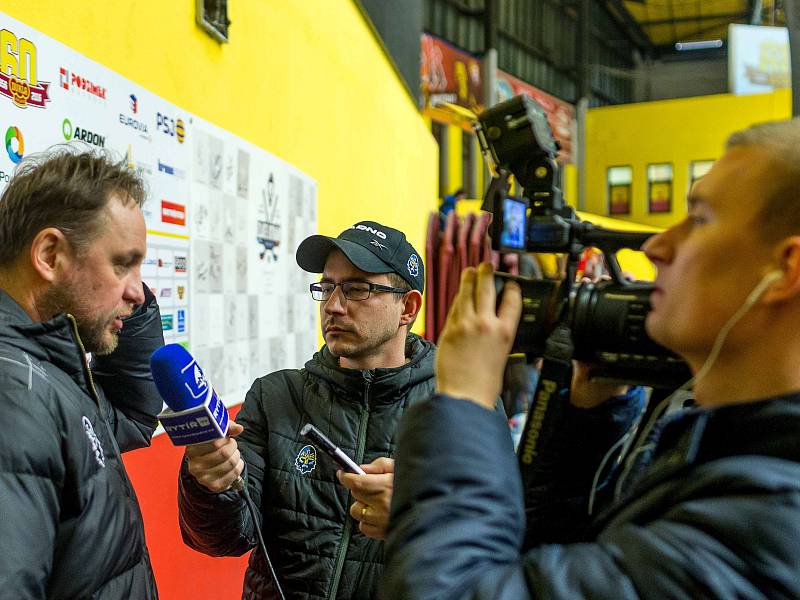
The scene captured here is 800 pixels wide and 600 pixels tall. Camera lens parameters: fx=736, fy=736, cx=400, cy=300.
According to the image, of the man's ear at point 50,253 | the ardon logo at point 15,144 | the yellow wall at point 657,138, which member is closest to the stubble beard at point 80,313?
the man's ear at point 50,253

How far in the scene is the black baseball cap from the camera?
1665 millimetres

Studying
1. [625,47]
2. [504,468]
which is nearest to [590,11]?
[625,47]

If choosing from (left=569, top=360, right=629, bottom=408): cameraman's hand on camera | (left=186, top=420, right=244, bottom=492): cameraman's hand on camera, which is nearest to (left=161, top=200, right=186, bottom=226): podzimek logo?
(left=186, top=420, right=244, bottom=492): cameraman's hand on camera

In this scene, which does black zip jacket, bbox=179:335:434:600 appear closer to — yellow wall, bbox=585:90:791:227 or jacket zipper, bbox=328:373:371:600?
jacket zipper, bbox=328:373:371:600

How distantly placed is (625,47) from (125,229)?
19133 mm

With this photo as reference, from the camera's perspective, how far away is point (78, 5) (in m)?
1.60

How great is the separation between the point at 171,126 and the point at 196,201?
22 centimetres

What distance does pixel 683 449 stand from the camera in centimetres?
71

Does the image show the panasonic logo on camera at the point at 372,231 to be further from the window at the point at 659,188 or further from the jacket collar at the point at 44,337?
the window at the point at 659,188

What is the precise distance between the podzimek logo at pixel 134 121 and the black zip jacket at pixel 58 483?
2.77 ft

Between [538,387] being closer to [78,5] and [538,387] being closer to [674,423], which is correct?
[674,423]

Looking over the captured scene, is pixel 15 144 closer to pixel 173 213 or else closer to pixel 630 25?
pixel 173 213

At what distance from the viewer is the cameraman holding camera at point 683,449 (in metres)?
0.60

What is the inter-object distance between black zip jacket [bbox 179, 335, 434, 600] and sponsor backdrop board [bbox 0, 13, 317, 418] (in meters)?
0.51
